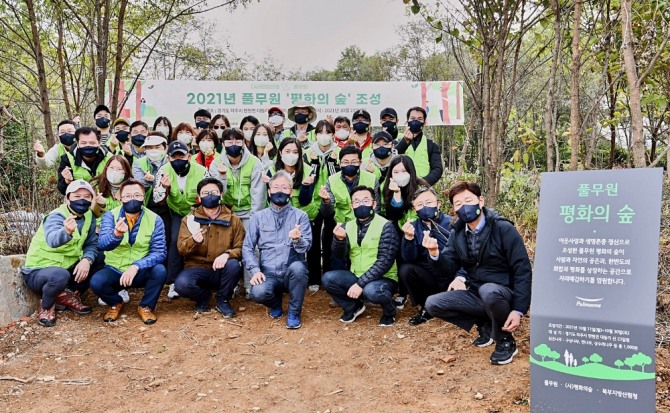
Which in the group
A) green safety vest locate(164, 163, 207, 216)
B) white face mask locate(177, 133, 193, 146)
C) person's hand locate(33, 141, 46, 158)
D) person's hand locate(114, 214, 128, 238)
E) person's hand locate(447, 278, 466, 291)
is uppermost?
white face mask locate(177, 133, 193, 146)

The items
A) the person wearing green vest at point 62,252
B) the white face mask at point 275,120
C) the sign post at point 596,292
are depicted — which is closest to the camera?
the sign post at point 596,292

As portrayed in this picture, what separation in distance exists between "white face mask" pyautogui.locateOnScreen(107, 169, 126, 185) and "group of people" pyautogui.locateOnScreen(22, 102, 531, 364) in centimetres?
1

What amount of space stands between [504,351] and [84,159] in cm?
459

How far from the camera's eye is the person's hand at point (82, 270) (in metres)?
4.96

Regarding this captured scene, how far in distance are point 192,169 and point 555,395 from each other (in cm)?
415

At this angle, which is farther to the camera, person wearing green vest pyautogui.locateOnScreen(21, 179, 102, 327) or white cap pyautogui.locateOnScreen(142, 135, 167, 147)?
white cap pyautogui.locateOnScreen(142, 135, 167, 147)

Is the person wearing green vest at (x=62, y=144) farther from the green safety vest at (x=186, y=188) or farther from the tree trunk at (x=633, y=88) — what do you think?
the tree trunk at (x=633, y=88)

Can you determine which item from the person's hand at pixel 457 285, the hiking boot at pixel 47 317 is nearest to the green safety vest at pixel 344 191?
the person's hand at pixel 457 285

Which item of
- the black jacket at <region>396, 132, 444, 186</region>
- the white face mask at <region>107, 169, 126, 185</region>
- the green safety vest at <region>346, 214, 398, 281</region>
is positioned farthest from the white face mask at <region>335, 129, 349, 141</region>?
the white face mask at <region>107, 169, 126, 185</region>

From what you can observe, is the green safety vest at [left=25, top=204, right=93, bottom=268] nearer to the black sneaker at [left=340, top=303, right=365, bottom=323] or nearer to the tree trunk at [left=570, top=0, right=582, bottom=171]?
the black sneaker at [left=340, top=303, right=365, bottom=323]

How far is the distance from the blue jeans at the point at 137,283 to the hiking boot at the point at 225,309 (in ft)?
2.00

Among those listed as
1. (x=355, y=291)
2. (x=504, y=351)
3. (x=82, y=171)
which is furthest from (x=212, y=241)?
(x=504, y=351)

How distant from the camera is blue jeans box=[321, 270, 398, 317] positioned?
485 cm

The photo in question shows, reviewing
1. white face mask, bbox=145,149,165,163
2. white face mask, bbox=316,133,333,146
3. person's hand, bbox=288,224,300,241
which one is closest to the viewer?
person's hand, bbox=288,224,300,241
